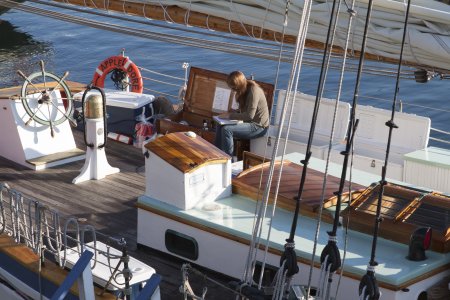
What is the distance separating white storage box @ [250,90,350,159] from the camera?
1012 centimetres

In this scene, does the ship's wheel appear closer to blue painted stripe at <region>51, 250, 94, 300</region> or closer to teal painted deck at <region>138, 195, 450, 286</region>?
teal painted deck at <region>138, 195, 450, 286</region>

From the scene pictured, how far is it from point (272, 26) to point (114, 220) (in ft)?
8.55

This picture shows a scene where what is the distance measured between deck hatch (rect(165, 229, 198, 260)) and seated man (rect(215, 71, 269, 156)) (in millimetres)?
2317

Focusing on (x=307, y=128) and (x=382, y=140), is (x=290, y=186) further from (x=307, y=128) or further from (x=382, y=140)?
(x=307, y=128)

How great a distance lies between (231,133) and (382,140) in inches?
68.5

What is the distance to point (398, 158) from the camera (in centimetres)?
954

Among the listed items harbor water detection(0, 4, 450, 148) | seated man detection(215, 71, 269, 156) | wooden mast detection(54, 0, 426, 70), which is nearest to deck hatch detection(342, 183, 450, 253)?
wooden mast detection(54, 0, 426, 70)

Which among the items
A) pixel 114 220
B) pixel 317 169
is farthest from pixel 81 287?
pixel 317 169

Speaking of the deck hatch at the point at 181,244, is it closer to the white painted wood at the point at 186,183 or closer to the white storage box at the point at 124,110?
the white painted wood at the point at 186,183

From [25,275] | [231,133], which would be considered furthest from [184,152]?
[231,133]

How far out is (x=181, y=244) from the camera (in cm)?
793

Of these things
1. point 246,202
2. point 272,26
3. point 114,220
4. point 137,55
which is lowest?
point 137,55

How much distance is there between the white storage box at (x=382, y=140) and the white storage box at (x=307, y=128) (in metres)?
0.21

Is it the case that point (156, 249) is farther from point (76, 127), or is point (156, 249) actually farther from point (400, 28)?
point (76, 127)
